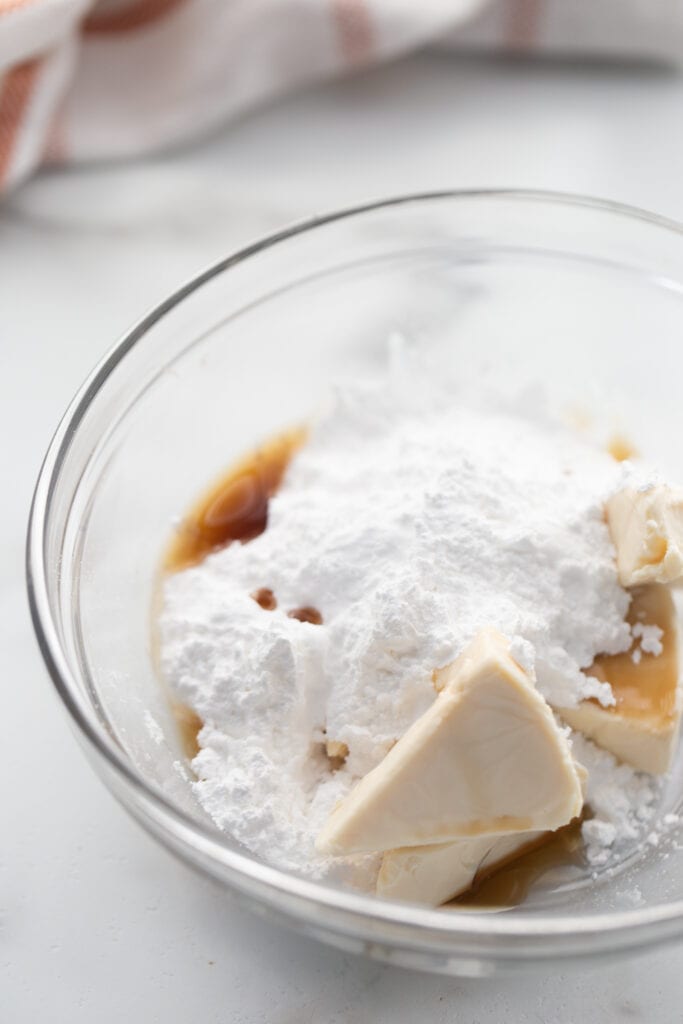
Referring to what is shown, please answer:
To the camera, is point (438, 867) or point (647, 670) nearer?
point (438, 867)

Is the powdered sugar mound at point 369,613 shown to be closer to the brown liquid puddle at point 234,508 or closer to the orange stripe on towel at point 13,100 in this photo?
the brown liquid puddle at point 234,508

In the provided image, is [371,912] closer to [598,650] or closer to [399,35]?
[598,650]

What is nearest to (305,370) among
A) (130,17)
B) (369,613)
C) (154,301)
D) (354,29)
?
(154,301)

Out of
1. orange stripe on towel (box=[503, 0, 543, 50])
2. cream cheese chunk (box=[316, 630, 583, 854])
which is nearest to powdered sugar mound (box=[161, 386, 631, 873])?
cream cheese chunk (box=[316, 630, 583, 854])

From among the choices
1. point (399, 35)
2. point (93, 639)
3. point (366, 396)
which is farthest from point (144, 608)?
point (399, 35)

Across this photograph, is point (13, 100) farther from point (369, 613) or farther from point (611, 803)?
point (611, 803)

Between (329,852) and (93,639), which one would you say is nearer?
(329,852)

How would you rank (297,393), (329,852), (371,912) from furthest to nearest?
(297,393)
(329,852)
(371,912)

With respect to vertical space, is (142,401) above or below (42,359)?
below
